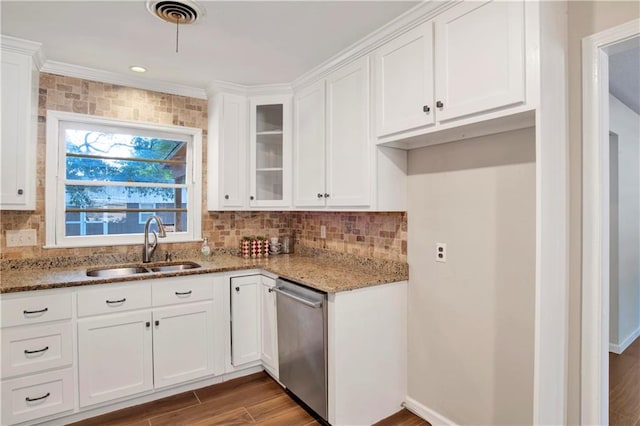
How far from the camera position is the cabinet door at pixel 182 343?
7.94 feet

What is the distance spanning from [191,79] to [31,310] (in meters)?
1.97

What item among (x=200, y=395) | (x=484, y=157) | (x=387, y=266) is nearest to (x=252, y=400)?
(x=200, y=395)

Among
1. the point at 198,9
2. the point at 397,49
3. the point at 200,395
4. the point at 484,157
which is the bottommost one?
the point at 200,395

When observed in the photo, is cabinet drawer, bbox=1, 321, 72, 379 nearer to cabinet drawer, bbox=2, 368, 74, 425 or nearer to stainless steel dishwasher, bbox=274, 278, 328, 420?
cabinet drawer, bbox=2, 368, 74, 425

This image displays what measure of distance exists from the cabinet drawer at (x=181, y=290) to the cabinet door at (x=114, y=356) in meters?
0.13

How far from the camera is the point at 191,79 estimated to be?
2.89 metres

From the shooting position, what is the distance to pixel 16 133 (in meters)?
2.25

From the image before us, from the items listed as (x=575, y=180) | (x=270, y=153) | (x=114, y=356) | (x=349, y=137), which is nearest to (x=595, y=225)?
(x=575, y=180)

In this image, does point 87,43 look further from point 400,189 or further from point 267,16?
point 400,189

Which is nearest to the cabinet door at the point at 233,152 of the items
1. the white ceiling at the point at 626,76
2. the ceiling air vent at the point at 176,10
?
the ceiling air vent at the point at 176,10

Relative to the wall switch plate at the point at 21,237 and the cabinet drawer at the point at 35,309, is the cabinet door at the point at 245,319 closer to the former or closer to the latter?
the cabinet drawer at the point at 35,309

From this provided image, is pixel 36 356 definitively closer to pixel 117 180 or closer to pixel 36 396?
pixel 36 396

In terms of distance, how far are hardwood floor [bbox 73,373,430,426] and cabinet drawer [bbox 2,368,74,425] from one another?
204 mm

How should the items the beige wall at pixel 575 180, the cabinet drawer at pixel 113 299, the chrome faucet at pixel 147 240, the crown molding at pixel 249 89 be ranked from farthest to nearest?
the crown molding at pixel 249 89
the chrome faucet at pixel 147 240
the cabinet drawer at pixel 113 299
the beige wall at pixel 575 180
